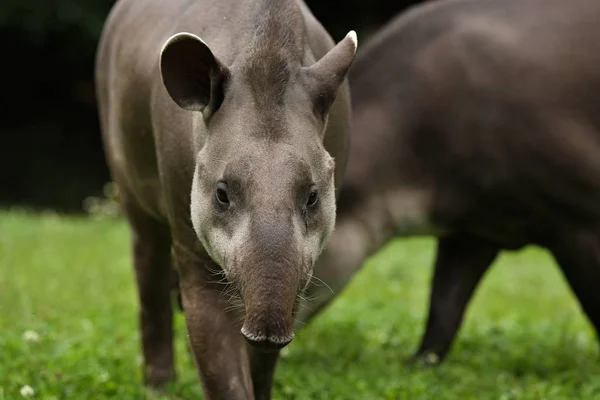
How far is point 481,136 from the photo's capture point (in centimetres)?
595

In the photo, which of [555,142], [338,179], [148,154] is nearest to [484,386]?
[555,142]

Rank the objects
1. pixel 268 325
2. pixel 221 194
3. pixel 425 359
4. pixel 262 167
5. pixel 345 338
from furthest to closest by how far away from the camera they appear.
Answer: pixel 345 338, pixel 425 359, pixel 221 194, pixel 262 167, pixel 268 325

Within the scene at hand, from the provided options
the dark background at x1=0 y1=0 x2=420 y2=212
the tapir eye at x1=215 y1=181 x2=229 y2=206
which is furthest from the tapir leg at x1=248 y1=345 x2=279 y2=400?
the dark background at x1=0 y1=0 x2=420 y2=212

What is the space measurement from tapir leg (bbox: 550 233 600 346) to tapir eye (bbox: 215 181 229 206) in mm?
2809

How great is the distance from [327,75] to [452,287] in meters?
3.12

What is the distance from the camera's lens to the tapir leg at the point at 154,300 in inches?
218

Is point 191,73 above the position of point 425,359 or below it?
above

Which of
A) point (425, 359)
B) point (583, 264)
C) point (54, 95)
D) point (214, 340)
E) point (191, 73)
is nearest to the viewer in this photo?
point (191, 73)

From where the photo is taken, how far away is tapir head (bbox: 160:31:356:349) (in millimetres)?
3369

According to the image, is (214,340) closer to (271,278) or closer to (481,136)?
(271,278)

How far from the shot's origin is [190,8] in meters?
4.65

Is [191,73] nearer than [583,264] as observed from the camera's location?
Yes

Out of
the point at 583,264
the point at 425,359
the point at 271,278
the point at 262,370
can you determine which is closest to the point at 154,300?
the point at 262,370

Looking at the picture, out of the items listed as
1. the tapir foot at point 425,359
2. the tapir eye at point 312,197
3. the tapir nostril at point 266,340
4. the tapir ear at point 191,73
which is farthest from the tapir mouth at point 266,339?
the tapir foot at point 425,359
